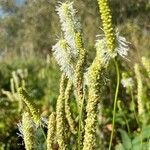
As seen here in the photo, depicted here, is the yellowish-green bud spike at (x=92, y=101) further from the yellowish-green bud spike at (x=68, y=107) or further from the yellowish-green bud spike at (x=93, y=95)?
the yellowish-green bud spike at (x=68, y=107)

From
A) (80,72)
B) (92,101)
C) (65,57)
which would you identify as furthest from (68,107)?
(92,101)

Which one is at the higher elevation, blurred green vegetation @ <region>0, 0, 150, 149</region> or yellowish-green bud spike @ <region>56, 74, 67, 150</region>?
blurred green vegetation @ <region>0, 0, 150, 149</region>

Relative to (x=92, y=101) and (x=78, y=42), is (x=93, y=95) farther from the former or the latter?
(x=78, y=42)

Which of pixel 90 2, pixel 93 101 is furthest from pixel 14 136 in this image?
pixel 93 101

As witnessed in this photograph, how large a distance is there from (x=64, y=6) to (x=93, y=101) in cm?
78

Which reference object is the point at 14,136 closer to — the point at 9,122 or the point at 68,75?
the point at 9,122

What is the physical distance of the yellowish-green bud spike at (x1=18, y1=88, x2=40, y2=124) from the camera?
2.20m

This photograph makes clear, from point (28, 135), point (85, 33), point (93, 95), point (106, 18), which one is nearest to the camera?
point (106, 18)

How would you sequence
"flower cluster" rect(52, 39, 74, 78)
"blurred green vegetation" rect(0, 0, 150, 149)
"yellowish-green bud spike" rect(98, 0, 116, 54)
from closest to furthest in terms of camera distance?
"yellowish-green bud spike" rect(98, 0, 116, 54) < "flower cluster" rect(52, 39, 74, 78) < "blurred green vegetation" rect(0, 0, 150, 149)

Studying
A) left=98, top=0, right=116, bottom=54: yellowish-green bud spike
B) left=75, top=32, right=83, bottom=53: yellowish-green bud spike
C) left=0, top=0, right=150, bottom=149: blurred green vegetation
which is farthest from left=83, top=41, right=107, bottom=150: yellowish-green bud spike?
left=0, top=0, right=150, bottom=149: blurred green vegetation

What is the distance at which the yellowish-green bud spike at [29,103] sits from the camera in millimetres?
2199

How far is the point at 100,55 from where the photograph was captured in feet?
6.49

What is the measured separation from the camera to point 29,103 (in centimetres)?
223

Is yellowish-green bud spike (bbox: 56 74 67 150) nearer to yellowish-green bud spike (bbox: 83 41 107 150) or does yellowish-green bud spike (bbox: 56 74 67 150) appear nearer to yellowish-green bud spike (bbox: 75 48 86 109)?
yellowish-green bud spike (bbox: 75 48 86 109)
